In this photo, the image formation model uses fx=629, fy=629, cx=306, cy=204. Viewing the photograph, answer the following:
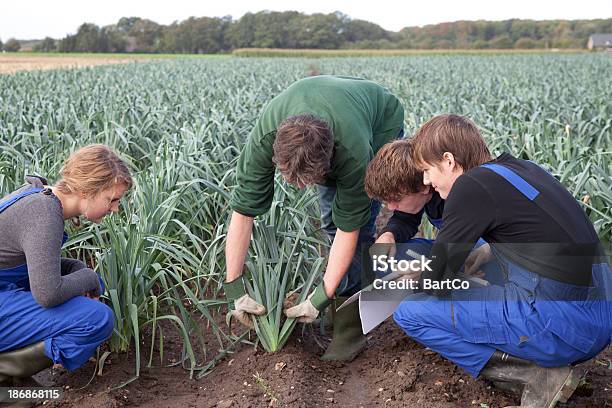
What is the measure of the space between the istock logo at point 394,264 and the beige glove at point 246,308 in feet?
1.78

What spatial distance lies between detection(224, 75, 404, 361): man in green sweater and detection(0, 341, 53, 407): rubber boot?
0.74 meters

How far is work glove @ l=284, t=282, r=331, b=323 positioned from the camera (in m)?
2.51

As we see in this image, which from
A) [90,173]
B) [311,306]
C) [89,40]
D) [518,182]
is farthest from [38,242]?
[89,40]

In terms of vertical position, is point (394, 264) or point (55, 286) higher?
point (55, 286)

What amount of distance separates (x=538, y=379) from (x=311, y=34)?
64.3 metres

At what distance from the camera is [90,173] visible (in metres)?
2.21

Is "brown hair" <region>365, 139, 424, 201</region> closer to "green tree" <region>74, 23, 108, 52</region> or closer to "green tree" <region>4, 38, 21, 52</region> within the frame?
"green tree" <region>74, 23, 108, 52</region>

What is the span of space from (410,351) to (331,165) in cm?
90

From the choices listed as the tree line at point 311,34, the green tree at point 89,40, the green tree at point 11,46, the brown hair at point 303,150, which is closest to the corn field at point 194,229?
the brown hair at point 303,150

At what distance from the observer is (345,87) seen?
102 inches

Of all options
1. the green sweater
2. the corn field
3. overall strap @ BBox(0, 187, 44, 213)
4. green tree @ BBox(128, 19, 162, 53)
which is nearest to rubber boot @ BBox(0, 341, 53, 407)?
the corn field

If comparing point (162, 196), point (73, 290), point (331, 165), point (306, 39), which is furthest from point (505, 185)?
point (306, 39)

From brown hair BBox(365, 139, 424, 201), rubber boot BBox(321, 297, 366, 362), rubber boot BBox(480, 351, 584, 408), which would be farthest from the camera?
rubber boot BBox(321, 297, 366, 362)

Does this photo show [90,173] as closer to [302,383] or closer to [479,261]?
[302,383]
